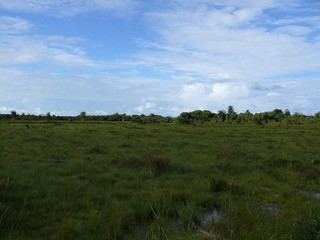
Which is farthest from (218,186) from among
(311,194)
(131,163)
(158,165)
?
(131,163)

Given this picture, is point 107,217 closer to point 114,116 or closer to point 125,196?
point 125,196

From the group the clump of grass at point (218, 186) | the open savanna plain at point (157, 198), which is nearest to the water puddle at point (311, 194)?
the open savanna plain at point (157, 198)

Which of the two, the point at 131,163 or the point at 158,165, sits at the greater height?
the point at 158,165

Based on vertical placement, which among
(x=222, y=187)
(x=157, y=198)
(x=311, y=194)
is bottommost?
(x=311, y=194)

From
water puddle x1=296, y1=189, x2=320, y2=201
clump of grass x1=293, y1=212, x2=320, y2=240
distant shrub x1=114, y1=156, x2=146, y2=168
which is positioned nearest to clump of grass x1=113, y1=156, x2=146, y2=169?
distant shrub x1=114, y1=156, x2=146, y2=168

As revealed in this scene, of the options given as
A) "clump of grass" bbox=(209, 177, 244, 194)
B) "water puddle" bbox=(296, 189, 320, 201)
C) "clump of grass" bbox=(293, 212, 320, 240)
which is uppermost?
"clump of grass" bbox=(293, 212, 320, 240)

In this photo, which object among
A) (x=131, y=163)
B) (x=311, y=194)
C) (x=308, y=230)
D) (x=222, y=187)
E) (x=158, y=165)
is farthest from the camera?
(x=131, y=163)

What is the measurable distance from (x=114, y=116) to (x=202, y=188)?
7387 cm

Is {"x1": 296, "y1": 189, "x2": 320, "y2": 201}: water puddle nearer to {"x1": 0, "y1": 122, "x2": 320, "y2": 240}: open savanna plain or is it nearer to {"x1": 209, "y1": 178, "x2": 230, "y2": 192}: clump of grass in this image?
{"x1": 0, "y1": 122, "x2": 320, "y2": 240}: open savanna plain

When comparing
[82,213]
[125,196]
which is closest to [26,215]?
[82,213]

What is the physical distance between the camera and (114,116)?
273 ft

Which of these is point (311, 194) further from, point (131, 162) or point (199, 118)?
point (199, 118)

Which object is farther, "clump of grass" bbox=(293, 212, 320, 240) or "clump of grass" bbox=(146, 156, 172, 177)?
"clump of grass" bbox=(146, 156, 172, 177)

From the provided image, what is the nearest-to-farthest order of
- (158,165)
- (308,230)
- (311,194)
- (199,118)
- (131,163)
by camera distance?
(308,230), (311,194), (158,165), (131,163), (199,118)
